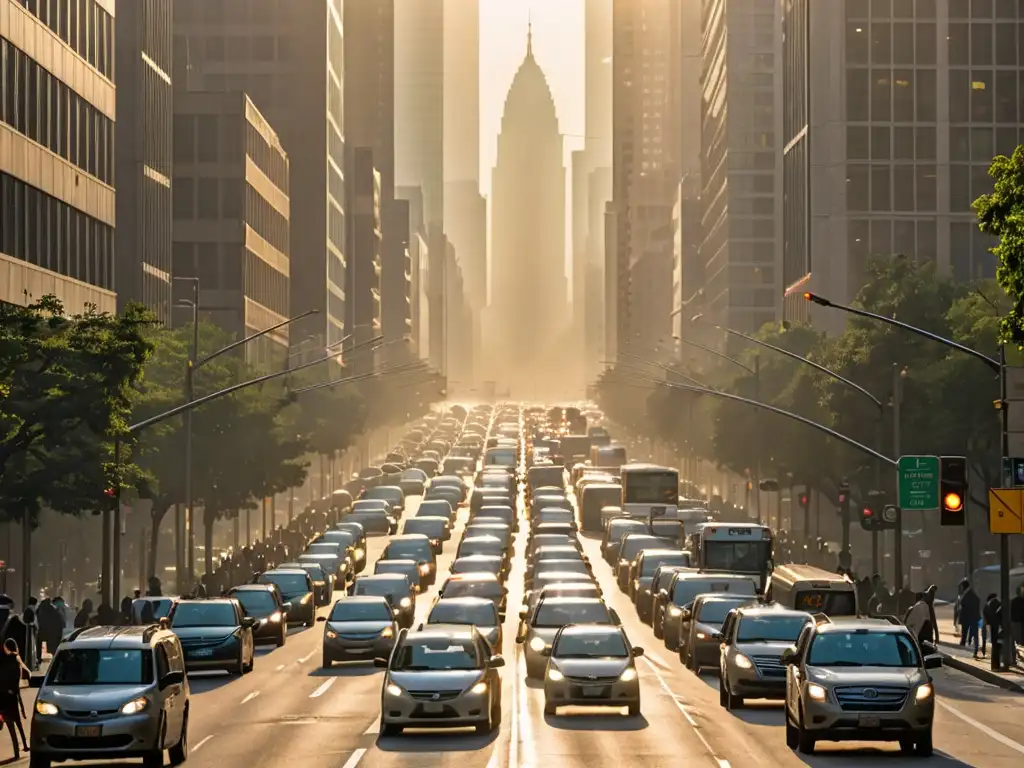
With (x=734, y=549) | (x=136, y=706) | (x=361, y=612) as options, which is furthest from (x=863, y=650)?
(x=734, y=549)

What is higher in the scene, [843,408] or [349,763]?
[843,408]

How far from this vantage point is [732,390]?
387ft

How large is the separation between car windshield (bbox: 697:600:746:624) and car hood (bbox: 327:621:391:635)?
6958mm

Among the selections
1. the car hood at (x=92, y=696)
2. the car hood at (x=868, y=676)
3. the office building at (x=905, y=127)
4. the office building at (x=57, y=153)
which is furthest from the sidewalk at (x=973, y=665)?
the office building at (x=905, y=127)

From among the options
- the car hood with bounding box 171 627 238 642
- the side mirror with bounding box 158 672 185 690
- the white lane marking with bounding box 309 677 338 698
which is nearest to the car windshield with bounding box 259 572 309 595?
the car hood with bounding box 171 627 238 642

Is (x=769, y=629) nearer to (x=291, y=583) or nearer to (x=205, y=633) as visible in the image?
(x=205, y=633)

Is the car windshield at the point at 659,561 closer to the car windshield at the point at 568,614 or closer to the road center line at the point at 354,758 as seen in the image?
the car windshield at the point at 568,614

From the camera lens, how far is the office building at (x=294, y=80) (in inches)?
7052

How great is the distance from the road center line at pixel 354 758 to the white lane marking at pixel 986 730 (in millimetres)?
8868

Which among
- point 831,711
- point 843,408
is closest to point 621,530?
point 843,408

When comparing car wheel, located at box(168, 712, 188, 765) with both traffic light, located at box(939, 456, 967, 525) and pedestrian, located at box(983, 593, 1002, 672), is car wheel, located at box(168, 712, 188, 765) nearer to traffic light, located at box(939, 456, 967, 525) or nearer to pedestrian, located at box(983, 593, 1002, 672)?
traffic light, located at box(939, 456, 967, 525)

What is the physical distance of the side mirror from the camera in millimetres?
25797

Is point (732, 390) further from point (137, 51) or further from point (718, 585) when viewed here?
point (718, 585)

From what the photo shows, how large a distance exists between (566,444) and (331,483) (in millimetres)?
18822
